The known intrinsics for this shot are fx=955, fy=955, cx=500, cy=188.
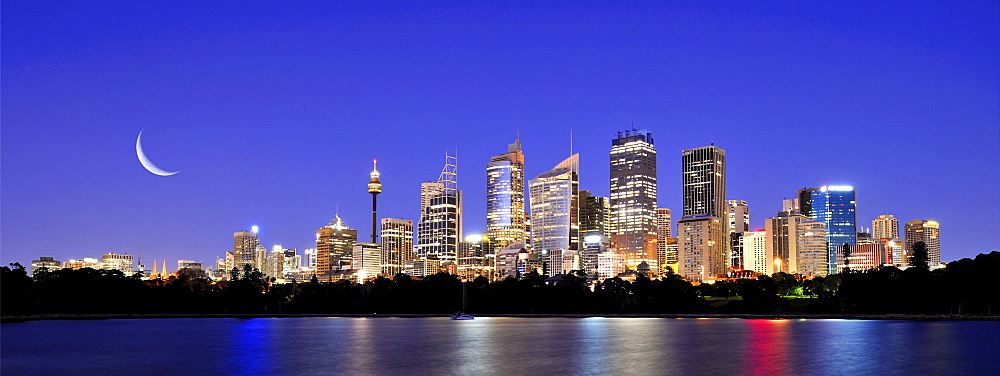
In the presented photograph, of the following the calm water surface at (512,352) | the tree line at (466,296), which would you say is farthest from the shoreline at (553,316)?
the calm water surface at (512,352)

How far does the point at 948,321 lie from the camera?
430 feet

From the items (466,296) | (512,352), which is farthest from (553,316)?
(512,352)

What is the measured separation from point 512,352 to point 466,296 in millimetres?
111242

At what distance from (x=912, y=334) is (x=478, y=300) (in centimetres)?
10499

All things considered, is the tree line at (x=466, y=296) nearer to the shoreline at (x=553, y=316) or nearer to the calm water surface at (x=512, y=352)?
the shoreline at (x=553, y=316)

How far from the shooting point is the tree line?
486 feet

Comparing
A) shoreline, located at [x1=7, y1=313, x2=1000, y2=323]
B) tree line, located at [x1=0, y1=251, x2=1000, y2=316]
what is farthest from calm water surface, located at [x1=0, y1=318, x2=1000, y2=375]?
tree line, located at [x1=0, y1=251, x2=1000, y2=316]

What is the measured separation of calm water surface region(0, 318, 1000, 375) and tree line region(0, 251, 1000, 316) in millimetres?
43107

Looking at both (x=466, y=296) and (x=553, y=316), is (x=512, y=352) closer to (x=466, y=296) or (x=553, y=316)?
(x=553, y=316)

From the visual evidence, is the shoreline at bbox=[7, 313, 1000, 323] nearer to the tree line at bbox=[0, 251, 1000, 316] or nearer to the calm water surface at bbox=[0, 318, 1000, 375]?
the tree line at bbox=[0, 251, 1000, 316]

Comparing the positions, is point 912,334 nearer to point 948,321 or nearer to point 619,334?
point 619,334

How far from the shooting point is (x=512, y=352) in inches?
2980

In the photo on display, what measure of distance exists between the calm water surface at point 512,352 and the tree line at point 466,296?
4311 cm

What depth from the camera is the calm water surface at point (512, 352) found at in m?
61.7
